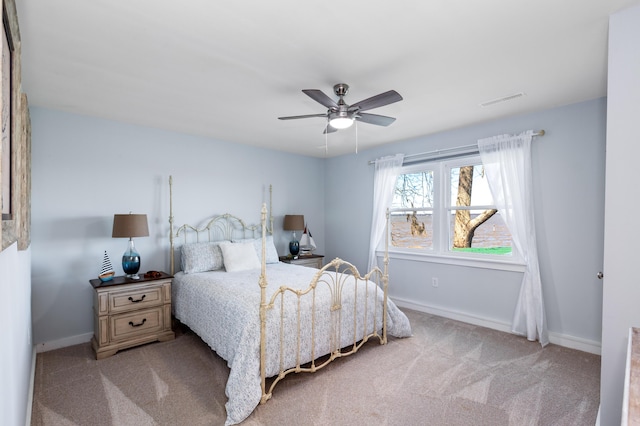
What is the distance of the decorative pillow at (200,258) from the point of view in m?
3.70

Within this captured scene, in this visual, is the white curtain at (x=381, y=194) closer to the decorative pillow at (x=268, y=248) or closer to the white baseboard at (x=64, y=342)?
the decorative pillow at (x=268, y=248)

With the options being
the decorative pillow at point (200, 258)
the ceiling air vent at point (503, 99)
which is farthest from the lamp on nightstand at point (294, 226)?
the ceiling air vent at point (503, 99)

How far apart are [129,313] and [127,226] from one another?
33.4 inches

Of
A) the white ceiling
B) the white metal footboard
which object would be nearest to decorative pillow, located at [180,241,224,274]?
the white metal footboard

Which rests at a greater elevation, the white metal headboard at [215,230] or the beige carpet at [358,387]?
the white metal headboard at [215,230]

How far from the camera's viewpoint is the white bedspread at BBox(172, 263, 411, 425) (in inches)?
87.2

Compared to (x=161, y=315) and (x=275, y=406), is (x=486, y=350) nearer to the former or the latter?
(x=275, y=406)

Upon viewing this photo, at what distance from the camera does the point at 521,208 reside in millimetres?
3367

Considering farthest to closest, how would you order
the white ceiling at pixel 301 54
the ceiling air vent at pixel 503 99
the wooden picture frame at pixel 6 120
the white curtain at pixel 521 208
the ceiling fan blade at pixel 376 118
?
the white curtain at pixel 521 208 < the ceiling air vent at pixel 503 99 < the ceiling fan blade at pixel 376 118 < the white ceiling at pixel 301 54 < the wooden picture frame at pixel 6 120

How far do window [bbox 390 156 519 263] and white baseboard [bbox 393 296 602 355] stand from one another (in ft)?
2.28

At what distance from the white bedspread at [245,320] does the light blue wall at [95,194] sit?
84cm

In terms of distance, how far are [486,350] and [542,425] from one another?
3.56 feet

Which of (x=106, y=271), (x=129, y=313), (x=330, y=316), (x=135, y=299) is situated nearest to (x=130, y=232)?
(x=106, y=271)

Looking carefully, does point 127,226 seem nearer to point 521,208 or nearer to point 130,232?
point 130,232
